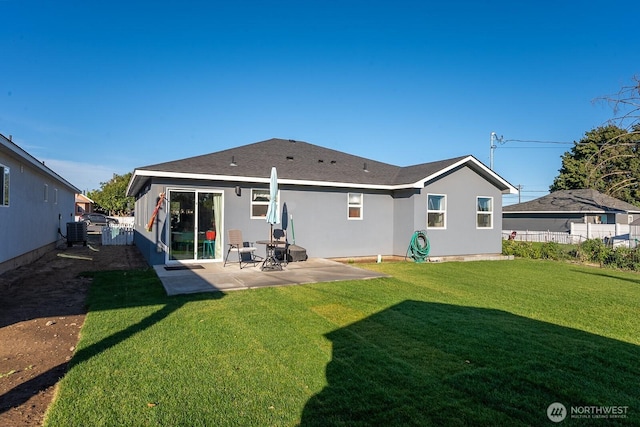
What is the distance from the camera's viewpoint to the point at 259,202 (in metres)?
12.0

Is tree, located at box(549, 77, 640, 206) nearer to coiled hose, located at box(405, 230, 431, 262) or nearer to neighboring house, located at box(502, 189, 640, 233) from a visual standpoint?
neighboring house, located at box(502, 189, 640, 233)

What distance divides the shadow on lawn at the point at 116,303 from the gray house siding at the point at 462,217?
354 inches

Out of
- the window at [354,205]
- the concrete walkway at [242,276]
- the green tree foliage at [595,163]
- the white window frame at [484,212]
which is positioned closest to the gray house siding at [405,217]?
the window at [354,205]

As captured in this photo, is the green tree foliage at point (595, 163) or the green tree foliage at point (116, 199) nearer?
the green tree foliage at point (595, 163)

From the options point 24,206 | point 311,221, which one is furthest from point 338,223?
point 24,206

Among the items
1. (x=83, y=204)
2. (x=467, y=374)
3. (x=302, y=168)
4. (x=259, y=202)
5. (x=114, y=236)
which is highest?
(x=83, y=204)

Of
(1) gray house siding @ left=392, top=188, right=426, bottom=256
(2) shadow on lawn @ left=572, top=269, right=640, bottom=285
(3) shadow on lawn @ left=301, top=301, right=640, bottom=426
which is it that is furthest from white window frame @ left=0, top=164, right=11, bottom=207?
(2) shadow on lawn @ left=572, top=269, right=640, bottom=285

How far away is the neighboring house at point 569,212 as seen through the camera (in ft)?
84.4

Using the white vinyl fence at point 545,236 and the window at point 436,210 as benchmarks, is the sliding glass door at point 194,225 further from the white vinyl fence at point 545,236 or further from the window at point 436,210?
the white vinyl fence at point 545,236

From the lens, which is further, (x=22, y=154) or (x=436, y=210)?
(x=436, y=210)

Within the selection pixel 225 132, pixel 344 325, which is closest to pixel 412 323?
pixel 344 325

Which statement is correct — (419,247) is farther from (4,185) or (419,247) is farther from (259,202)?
(4,185)

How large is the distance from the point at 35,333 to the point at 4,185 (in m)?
6.13

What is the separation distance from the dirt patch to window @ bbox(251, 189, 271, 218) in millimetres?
4791
